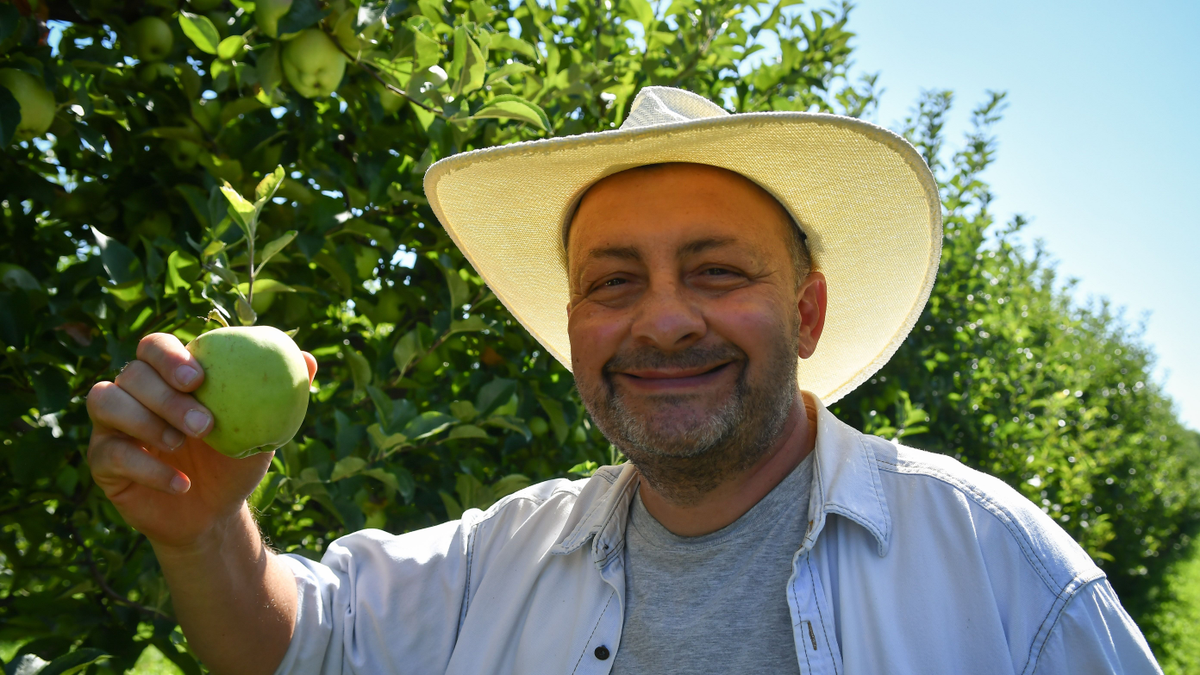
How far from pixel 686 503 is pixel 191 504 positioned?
2.78 ft

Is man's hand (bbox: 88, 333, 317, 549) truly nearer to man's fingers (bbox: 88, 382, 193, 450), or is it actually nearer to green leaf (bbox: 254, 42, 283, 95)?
man's fingers (bbox: 88, 382, 193, 450)

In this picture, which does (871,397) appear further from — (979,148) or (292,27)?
(292,27)

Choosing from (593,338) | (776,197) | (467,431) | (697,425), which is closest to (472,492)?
(467,431)

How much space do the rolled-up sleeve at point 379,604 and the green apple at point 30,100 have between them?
38.9 inches

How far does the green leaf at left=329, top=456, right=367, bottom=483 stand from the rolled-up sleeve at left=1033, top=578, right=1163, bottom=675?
1221 mm

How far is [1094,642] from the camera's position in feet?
3.73

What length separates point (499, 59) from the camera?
2.49m

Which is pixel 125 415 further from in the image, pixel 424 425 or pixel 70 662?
pixel 424 425

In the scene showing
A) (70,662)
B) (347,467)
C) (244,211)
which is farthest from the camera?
(347,467)

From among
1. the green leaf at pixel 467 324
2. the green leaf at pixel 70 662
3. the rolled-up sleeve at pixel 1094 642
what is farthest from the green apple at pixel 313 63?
the rolled-up sleeve at pixel 1094 642

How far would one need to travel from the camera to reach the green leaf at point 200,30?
173 cm

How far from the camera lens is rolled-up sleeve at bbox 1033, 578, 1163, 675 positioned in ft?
3.71

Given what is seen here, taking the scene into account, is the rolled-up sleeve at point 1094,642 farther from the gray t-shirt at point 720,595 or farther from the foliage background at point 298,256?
the foliage background at point 298,256

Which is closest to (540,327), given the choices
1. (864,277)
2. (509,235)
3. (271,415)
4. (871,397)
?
(509,235)
